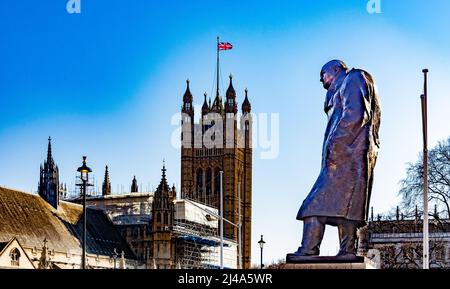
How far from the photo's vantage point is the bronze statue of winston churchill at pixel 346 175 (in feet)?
43.8

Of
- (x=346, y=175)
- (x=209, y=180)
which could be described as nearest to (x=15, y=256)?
(x=346, y=175)

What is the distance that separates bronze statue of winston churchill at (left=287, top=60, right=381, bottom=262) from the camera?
13.3 m

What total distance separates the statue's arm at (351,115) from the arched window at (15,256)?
48.0 meters

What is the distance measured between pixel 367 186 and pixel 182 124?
12634 centimetres

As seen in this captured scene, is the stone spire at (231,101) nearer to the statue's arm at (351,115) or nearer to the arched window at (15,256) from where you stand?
the arched window at (15,256)

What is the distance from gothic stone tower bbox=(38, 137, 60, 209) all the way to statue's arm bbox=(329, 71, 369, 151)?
222ft

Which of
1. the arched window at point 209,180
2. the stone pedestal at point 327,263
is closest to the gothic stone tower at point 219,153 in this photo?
the arched window at point 209,180

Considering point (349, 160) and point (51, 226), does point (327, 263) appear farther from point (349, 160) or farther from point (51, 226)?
point (51, 226)

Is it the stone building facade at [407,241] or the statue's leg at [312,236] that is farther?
the stone building facade at [407,241]

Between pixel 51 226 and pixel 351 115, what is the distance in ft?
214

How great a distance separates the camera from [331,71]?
47.2 ft

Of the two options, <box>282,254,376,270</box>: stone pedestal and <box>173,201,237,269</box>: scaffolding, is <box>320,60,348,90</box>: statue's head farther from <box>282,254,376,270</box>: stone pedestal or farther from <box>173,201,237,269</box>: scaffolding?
<box>173,201,237,269</box>: scaffolding

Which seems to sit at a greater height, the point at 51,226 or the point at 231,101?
the point at 231,101

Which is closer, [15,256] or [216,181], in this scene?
[15,256]
